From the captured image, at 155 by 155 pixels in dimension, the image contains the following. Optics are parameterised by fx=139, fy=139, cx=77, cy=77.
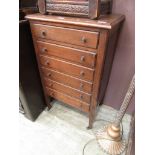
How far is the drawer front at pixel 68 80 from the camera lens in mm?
1173

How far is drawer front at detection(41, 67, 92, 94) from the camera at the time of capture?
3.85 ft

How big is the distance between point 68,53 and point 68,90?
1.34 feet

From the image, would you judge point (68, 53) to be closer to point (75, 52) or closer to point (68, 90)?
point (75, 52)

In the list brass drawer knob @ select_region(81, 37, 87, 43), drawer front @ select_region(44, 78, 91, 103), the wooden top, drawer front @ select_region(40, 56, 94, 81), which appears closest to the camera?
the wooden top

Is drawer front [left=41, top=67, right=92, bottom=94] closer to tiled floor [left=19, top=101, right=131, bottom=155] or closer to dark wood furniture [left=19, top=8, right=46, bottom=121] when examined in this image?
dark wood furniture [left=19, top=8, right=46, bottom=121]

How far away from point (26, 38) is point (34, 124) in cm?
92

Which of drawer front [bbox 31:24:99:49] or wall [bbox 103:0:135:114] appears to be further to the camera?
wall [bbox 103:0:135:114]

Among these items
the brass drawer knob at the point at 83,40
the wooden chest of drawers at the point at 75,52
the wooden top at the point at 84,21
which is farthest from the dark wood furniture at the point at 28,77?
the brass drawer knob at the point at 83,40

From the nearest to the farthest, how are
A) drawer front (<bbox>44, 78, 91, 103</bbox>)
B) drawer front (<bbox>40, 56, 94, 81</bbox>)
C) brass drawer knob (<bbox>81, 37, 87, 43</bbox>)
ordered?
1. brass drawer knob (<bbox>81, 37, 87, 43</bbox>)
2. drawer front (<bbox>40, 56, 94, 81</bbox>)
3. drawer front (<bbox>44, 78, 91, 103</bbox>)

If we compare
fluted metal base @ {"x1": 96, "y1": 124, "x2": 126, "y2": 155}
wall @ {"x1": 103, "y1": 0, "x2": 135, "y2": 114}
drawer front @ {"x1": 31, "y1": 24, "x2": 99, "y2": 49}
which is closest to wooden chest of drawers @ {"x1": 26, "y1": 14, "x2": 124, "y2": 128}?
drawer front @ {"x1": 31, "y1": 24, "x2": 99, "y2": 49}

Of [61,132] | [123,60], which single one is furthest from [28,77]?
[123,60]

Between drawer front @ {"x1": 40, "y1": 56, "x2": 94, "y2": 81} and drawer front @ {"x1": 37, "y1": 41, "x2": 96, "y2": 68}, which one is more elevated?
drawer front @ {"x1": 37, "y1": 41, "x2": 96, "y2": 68}
